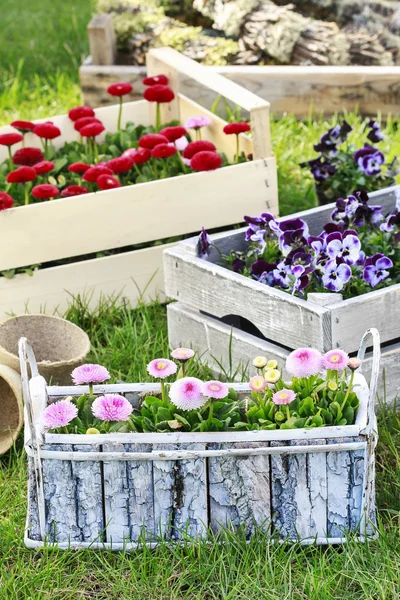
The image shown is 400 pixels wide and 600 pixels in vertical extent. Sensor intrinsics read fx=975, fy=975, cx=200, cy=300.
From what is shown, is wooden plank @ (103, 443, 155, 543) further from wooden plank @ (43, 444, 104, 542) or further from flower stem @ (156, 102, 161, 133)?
flower stem @ (156, 102, 161, 133)

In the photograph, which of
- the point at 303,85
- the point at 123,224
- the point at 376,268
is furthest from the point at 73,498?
the point at 303,85

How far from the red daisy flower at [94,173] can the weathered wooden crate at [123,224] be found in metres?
0.09

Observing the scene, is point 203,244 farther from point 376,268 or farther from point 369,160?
point 369,160

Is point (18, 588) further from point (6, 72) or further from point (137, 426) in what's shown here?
point (6, 72)

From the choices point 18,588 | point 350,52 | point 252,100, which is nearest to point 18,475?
point 18,588

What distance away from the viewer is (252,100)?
3469 mm

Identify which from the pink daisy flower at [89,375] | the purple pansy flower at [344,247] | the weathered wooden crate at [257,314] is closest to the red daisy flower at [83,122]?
the weathered wooden crate at [257,314]

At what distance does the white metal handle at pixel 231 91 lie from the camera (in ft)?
11.4

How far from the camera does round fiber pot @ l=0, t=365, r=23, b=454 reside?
2656mm

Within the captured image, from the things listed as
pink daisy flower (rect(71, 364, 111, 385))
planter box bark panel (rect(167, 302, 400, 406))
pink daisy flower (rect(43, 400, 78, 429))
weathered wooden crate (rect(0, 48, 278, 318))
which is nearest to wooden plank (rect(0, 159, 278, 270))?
weathered wooden crate (rect(0, 48, 278, 318))

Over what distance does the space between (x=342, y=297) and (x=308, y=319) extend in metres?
0.19

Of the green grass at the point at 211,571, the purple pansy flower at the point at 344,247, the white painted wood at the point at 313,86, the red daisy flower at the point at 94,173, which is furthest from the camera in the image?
the white painted wood at the point at 313,86

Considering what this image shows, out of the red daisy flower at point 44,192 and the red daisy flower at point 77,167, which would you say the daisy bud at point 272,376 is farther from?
the red daisy flower at point 77,167

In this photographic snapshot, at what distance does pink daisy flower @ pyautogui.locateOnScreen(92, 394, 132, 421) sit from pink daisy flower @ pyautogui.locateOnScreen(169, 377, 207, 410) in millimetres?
108
